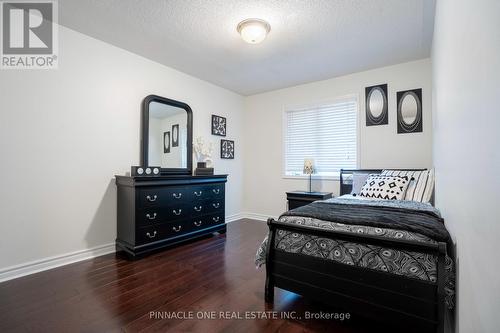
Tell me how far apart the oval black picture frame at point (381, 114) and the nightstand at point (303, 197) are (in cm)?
130

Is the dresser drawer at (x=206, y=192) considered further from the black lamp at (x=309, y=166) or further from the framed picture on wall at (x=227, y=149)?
the black lamp at (x=309, y=166)

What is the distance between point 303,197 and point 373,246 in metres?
2.25

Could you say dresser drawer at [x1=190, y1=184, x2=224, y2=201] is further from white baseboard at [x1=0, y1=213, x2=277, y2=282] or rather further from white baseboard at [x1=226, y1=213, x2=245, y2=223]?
white baseboard at [x1=0, y1=213, x2=277, y2=282]

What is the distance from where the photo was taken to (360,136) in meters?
3.66

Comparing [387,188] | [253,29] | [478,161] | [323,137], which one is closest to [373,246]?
[478,161]

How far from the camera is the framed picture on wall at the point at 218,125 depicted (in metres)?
4.18

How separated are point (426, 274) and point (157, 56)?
3.58 m

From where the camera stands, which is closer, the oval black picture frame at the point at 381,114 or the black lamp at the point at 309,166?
the oval black picture frame at the point at 381,114

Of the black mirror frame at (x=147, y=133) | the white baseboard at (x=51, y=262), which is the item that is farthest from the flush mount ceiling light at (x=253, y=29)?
the white baseboard at (x=51, y=262)

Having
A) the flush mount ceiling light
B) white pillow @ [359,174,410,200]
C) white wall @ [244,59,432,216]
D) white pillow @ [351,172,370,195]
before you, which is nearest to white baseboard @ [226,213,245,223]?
white wall @ [244,59,432,216]

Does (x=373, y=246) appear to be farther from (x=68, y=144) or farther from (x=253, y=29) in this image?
(x=68, y=144)

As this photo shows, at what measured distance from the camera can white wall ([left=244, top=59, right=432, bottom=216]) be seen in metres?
3.22

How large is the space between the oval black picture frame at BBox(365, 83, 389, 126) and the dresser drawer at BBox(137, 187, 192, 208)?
2916 millimetres

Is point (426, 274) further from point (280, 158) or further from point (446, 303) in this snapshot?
point (280, 158)
